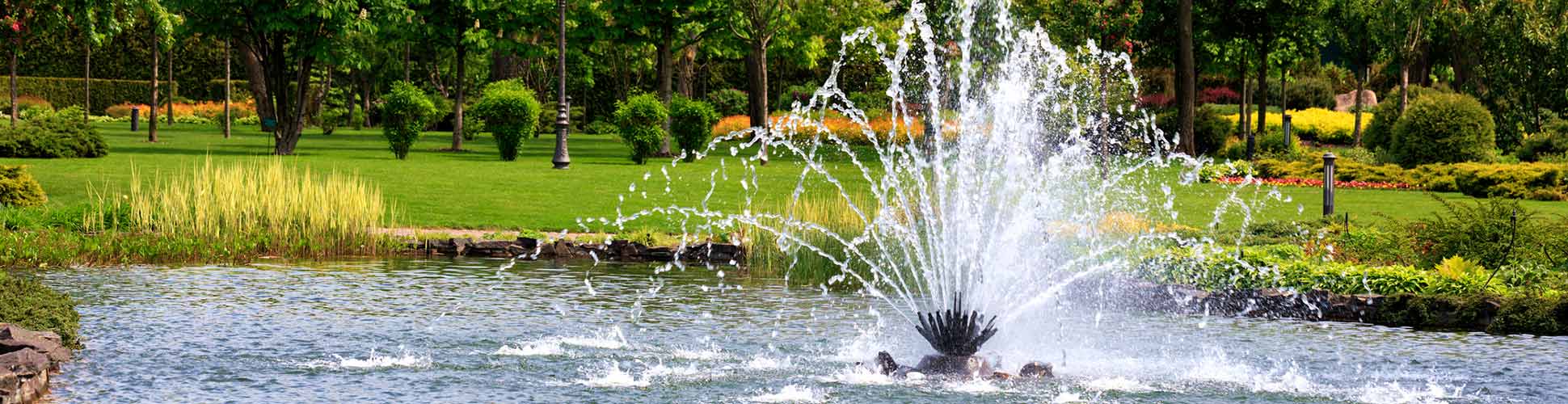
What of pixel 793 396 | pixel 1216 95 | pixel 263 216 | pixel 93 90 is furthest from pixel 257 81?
pixel 793 396

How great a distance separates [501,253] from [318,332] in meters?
5.63

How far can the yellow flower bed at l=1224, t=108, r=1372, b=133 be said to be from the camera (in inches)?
1825

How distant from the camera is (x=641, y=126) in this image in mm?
33594

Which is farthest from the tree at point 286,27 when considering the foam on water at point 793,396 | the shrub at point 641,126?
the foam on water at point 793,396

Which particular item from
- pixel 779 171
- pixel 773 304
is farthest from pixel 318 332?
pixel 779 171

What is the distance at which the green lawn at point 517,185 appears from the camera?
20.5 metres

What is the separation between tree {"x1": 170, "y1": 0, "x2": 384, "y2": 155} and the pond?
20.8 meters

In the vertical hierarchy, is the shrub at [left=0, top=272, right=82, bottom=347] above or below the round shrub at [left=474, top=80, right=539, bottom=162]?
below

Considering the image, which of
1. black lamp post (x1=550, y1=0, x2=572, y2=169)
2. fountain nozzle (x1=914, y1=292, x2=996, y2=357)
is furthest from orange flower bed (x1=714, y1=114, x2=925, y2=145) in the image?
fountain nozzle (x1=914, y1=292, x2=996, y2=357)

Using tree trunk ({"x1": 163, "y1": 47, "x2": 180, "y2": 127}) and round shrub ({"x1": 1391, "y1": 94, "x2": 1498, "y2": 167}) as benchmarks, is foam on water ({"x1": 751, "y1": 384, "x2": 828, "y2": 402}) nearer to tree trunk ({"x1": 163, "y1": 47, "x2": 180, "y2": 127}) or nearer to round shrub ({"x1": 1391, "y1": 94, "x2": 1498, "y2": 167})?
round shrub ({"x1": 1391, "y1": 94, "x2": 1498, "y2": 167})

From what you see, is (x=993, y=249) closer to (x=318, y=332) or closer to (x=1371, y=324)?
(x=1371, y=324)

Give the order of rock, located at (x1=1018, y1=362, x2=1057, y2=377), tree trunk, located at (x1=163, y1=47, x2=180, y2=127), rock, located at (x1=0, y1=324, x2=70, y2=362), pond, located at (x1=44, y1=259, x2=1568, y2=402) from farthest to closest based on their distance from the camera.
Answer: tree trunk, located at (x1=163, y1=47, x2=180, y2=127) → rock, located at (x1=1018, y1=362, x2=1057, y2=377) → pond, located at (x1=44, y1=259, x2=1568, y2=402) → rock, located at (x1=0, y1=324, x2=70, y2=362)

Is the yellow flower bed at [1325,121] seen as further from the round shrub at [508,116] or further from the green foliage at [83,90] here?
the green foliage at [83,90]

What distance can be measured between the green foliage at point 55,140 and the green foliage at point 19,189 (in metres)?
11.2
